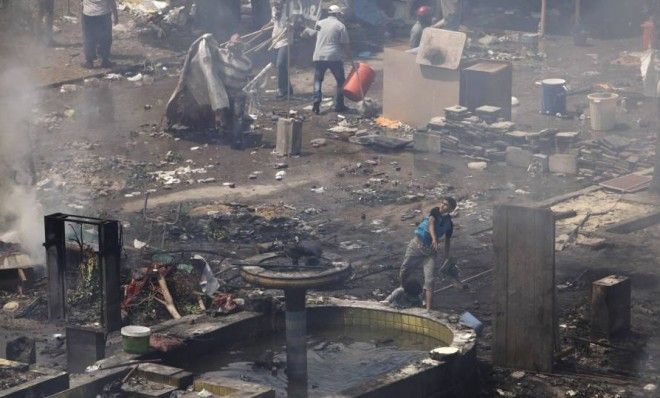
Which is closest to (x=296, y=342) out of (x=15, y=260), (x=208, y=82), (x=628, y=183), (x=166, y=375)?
(x=166, y=375)

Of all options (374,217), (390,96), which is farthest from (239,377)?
(390,96)

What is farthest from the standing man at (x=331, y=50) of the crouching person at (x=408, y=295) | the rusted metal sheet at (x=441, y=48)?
the crouching person at (x=408, y=295)

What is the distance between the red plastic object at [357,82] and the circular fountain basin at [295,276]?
8730 millimetres

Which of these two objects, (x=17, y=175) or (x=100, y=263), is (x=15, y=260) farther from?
(x=100, y=263)

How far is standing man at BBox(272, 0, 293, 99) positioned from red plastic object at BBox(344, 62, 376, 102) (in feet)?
3.01

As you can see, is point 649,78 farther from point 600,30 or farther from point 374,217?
point 374,217

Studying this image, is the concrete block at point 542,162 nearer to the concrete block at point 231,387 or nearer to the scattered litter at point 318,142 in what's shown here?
the scattered litter at point 318,142

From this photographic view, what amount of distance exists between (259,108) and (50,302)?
855 centimetres

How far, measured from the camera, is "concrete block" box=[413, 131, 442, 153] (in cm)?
1567

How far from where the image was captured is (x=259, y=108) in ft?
58.5

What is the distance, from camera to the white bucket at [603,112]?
16.3 metres

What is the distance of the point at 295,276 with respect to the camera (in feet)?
28.6

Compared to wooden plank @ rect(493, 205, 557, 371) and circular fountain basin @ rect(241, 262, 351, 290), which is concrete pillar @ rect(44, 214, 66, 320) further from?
wooden plank @ rect(493, 205, 557, 371)

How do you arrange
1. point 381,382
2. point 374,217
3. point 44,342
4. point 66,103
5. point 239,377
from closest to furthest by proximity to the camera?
point 381,382 → point 239,377 → point 44,342 → point 374,217 → point 66,103
